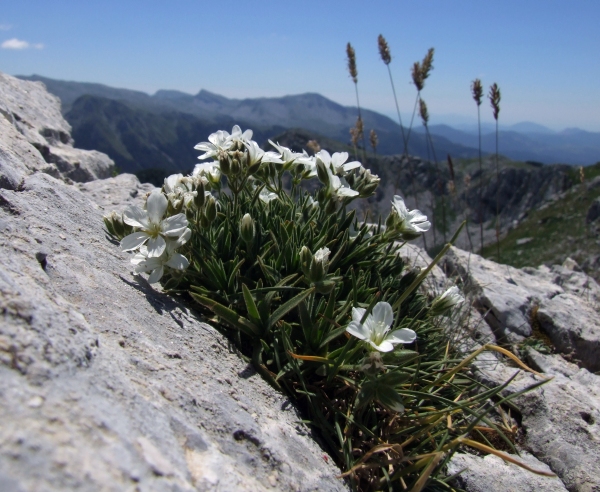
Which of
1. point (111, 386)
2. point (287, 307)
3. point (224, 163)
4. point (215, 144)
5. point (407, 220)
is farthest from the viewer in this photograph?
point (215, 144)

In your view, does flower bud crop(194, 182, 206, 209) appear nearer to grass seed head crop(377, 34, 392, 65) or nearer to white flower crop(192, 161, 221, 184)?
white flower crop(192, 161, 221, 184)

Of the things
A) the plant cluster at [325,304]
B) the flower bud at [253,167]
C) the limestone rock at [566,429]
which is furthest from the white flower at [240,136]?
the limestone rock at [566,429]

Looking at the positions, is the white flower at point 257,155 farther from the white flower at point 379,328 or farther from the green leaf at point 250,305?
the white flower at point 379,328

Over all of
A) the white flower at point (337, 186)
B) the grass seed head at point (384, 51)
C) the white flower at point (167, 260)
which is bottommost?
the white flower at point (167, 260)

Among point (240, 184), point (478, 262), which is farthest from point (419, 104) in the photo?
point (240, 184)

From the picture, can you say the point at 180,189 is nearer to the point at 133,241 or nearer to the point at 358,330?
the point at 133,241

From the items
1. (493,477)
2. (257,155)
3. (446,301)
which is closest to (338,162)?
(257,155)

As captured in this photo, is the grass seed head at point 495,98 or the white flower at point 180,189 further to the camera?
the grass seed head at point 495,98
